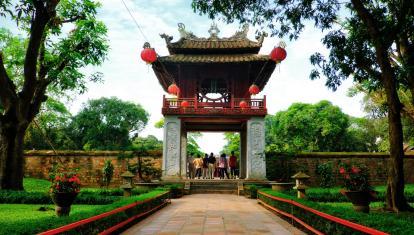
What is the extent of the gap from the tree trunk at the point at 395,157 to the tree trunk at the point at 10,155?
1181 cm

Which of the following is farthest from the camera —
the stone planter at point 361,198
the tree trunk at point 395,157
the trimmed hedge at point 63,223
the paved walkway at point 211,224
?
the tree trunk at point 395,157

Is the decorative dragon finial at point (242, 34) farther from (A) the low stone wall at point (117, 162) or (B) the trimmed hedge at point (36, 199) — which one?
(B) the trimmed hedge at point (36, 199)

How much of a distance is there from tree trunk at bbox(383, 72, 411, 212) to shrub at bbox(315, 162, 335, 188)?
10.0 m

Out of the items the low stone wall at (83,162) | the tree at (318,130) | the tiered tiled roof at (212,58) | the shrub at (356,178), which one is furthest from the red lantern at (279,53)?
the tree at (318,130)

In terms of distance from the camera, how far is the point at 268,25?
9.99 m

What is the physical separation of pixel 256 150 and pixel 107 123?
99.0 ft

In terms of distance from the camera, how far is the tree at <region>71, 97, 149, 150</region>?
42406mm

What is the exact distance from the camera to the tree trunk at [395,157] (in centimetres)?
862

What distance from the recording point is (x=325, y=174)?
18766mm

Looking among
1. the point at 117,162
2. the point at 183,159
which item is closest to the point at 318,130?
the point at 183,159

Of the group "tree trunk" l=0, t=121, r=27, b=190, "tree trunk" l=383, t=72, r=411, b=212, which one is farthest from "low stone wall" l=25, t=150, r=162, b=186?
"tree trunk" l=383, t=72, r=411, b=212

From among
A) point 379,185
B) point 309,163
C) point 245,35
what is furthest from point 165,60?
point 379,185

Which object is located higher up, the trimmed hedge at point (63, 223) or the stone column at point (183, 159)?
the stone column at point (183, 159)

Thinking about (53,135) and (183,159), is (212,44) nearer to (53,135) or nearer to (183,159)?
(183,159)
